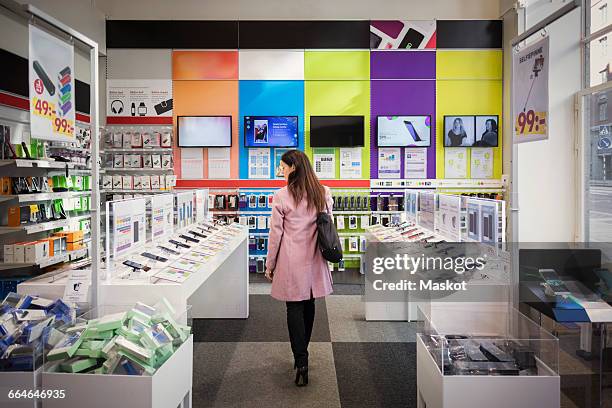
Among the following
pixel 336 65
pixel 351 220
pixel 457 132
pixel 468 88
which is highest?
pixel 336 65

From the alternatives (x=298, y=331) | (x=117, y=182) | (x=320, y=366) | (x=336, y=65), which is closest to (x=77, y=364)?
(x=298, y=331)

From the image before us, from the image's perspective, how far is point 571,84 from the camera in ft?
23.7

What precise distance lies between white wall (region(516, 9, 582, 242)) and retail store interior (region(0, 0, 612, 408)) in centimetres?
3

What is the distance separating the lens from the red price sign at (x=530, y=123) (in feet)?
9.76

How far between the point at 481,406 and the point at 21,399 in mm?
1994

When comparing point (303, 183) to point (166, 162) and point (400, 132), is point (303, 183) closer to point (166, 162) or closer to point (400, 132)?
point (400, 132)

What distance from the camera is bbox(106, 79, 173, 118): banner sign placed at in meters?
8.29

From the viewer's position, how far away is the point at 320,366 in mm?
3996

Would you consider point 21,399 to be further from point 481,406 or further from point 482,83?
point 482,83

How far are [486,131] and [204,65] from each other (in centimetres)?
457

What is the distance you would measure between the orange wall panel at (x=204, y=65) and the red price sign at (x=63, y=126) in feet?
18.7

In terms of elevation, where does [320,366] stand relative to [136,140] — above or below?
below

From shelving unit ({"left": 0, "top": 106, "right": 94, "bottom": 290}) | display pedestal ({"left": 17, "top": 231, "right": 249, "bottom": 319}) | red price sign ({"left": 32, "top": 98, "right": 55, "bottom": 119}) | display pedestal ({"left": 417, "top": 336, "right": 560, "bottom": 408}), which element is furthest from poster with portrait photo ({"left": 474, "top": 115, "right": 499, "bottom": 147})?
red price sign ({"left": 32, "top": 98, "right": 55, "bottom": 119})

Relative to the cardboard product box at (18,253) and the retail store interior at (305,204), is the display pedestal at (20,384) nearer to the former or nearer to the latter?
the retail store interior at (305,204)
